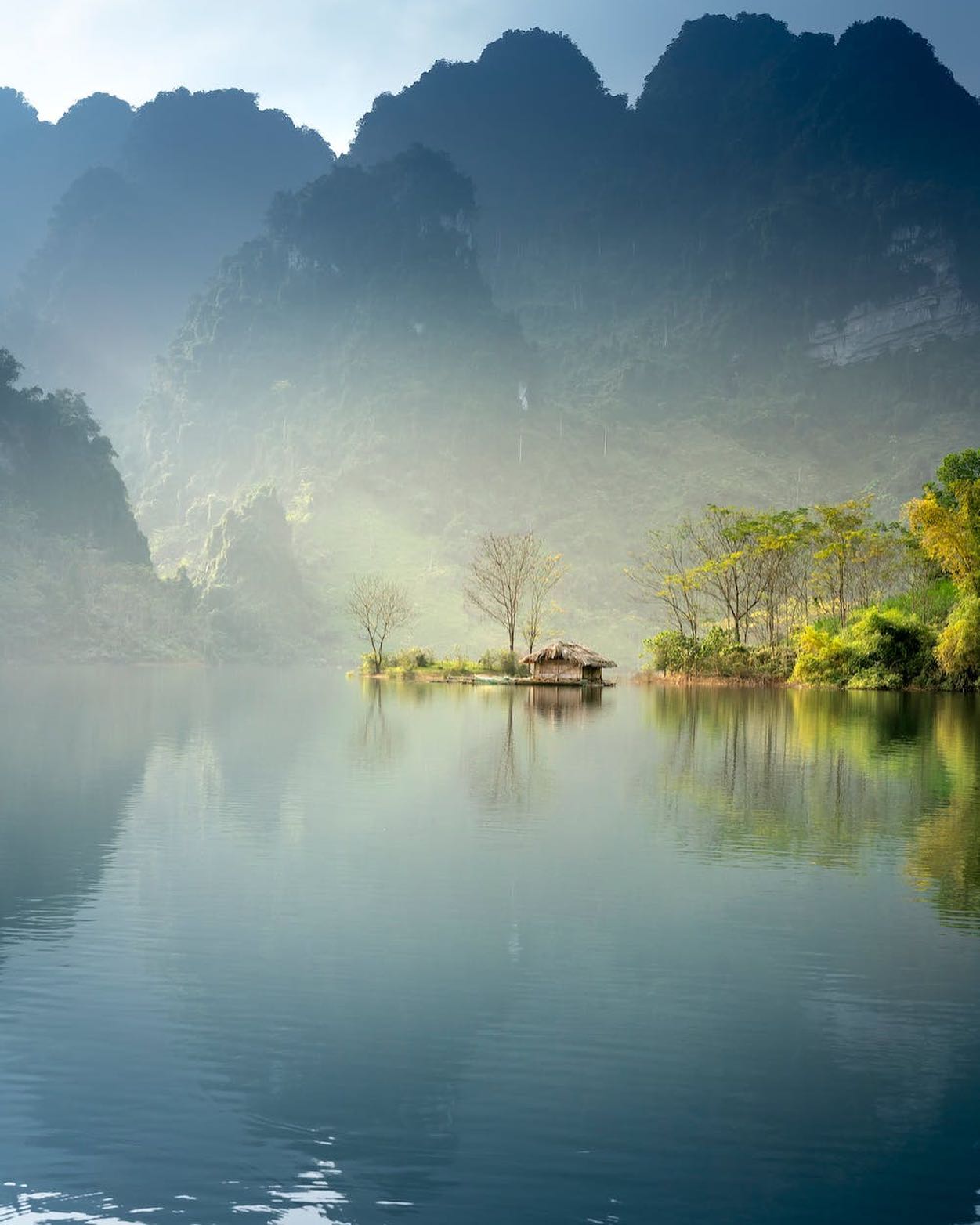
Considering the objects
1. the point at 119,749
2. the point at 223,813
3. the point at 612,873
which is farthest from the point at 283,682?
the point at 612,873

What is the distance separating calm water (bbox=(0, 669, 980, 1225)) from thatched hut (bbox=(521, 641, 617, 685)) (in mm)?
32479

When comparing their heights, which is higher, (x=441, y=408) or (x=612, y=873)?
(x=441, y=408)

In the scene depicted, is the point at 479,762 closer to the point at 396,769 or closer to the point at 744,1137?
the point at 396,769

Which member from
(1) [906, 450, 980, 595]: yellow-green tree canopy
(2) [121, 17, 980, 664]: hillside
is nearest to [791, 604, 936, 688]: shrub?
(1) [906, 450, 980, 595]: yellow-green tree canopy

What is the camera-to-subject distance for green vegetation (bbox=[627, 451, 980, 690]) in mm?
40406

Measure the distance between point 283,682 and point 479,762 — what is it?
39.6 meters

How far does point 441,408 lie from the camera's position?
147m

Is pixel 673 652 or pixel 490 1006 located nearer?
pixel 490 1006

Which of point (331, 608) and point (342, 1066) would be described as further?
point (331, 608)

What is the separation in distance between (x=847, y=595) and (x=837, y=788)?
49892 mm

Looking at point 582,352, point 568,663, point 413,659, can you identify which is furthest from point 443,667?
point 582,352

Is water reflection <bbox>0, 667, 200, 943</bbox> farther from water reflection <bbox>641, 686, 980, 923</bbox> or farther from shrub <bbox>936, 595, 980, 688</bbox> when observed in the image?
shrub <bbox>936, 595, 980, 688</bbox>

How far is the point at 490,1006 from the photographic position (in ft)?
20.6

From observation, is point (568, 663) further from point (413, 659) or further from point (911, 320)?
point (911, 320)
